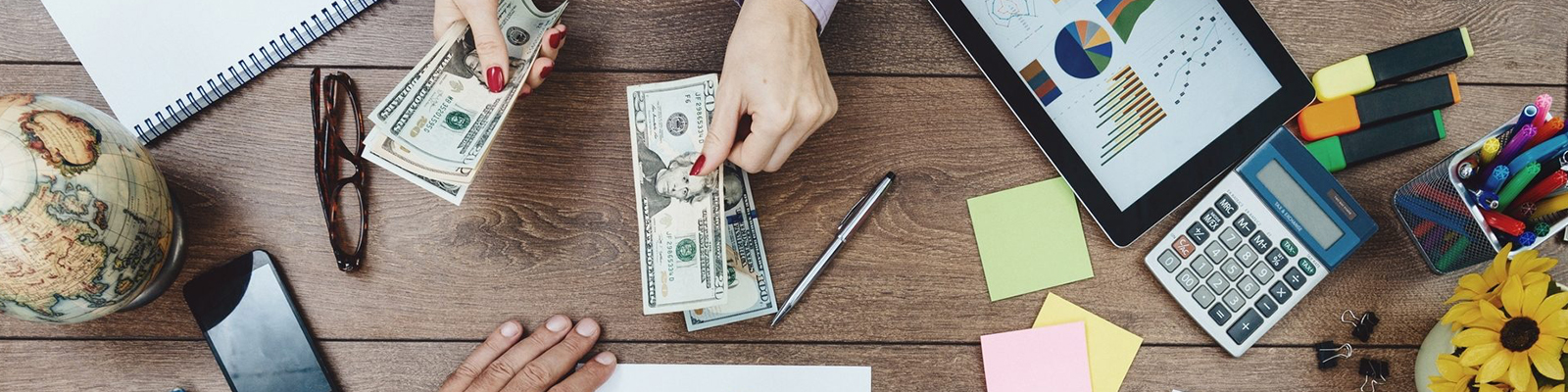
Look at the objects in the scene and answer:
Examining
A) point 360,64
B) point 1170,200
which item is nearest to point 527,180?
point 360,64

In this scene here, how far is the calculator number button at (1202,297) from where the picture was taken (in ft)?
2.87

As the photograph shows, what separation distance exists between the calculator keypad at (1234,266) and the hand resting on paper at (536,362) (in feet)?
1.92

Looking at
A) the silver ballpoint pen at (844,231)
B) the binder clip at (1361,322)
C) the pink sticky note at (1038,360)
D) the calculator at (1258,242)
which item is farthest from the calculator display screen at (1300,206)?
the silver ballpoint pen at (844,231)

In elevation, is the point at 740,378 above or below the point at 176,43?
below

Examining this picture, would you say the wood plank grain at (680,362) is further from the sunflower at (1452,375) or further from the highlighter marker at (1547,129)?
the highlighter marker at (1547,129)

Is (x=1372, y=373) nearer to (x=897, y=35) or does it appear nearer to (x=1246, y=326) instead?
(x=1246, y=326)

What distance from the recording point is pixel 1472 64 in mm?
903

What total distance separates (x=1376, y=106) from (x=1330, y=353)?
0.84 ft

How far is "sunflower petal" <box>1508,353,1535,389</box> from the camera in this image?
697 mm

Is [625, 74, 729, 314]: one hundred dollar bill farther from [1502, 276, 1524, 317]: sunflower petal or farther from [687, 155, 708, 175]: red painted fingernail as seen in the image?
[1502, 276, 1524, 317]: sunflower petal

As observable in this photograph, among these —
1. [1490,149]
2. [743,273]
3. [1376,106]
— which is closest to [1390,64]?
[1376,106]

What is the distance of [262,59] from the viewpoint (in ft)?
2.92

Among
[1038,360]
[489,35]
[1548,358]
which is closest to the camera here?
[1548,358]

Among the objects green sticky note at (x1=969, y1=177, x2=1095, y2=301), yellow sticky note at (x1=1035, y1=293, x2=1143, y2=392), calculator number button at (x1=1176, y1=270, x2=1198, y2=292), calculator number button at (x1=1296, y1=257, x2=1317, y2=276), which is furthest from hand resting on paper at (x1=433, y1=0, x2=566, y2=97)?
calculator number button at (x1=1296, y1=257, x2=1317, y2=276)
